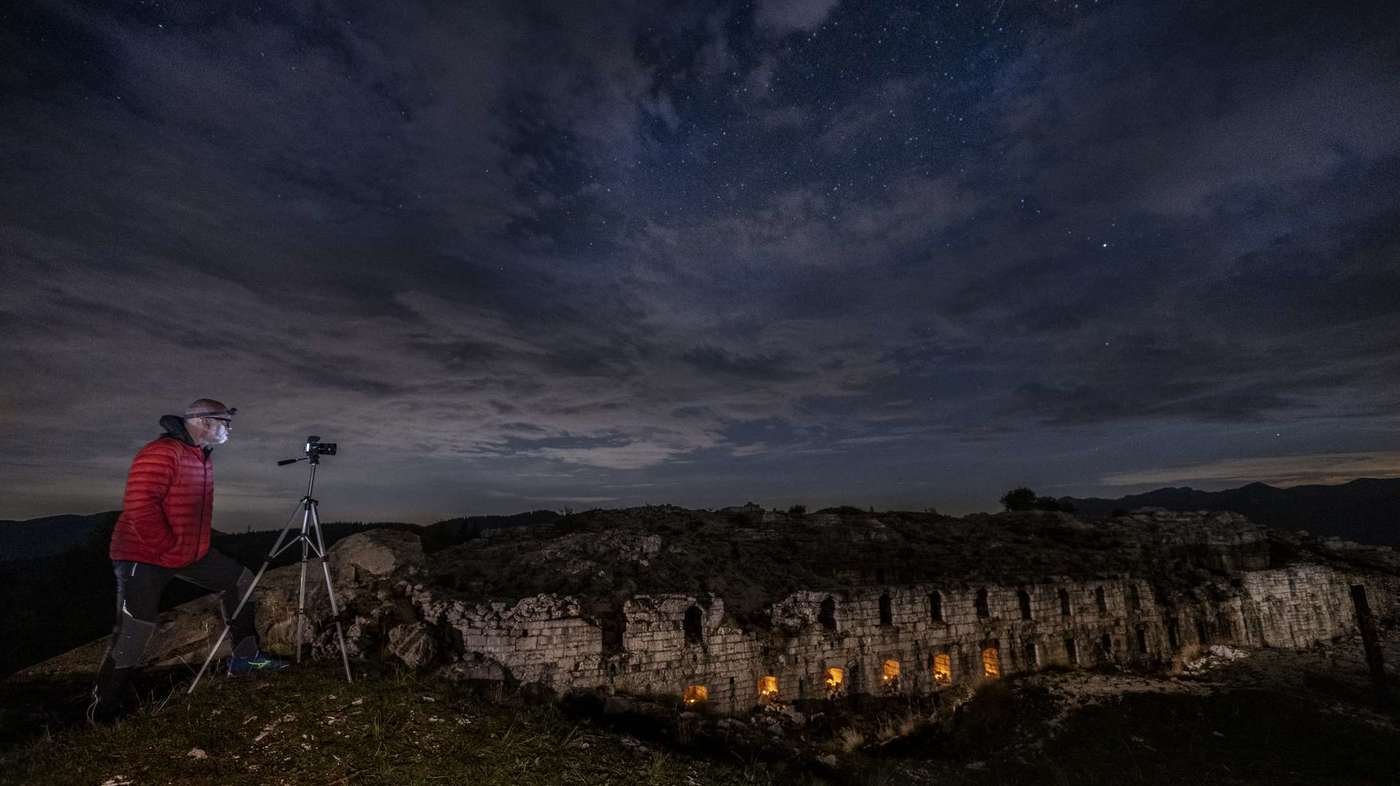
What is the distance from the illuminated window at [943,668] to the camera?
55.2 feet

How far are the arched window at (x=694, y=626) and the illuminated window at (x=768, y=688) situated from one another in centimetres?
227

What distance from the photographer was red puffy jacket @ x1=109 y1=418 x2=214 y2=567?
604 centimetres

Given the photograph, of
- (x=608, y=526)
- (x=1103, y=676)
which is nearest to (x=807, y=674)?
(x=608, y=526)

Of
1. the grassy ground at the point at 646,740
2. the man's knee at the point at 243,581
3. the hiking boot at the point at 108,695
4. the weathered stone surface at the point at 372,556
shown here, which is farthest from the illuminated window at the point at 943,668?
the hiking boot at the point at 108,695

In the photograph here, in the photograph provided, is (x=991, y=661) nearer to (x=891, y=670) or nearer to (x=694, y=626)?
(x=891, y=670)

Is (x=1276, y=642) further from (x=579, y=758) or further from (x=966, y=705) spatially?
(x=579, y=758)

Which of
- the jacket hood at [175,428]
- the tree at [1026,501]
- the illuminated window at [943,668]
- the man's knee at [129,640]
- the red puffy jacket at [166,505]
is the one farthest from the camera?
the tree at [1026,501]

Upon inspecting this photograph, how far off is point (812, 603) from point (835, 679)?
2272mm

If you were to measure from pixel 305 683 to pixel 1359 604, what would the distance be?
3141 cm

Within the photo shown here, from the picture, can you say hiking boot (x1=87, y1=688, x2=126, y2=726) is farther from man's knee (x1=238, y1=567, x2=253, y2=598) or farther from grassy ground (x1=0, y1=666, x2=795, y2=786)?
man's knee (x1=238, y1=567, x2=253, y2=598)

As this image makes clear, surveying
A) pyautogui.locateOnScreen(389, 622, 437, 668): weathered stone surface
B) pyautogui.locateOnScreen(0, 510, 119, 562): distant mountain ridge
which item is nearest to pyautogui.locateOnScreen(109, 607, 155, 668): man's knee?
pyautogui.locateOnScreen(389, 622, 437, 668): weathered stone surface

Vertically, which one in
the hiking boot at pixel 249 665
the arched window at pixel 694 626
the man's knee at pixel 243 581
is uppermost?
the man's knee at pixel 243 581

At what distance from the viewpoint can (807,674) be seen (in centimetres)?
1473

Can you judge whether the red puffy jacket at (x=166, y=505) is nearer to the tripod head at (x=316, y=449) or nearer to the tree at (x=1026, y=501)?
the tripod head at (x=316, y=449)
